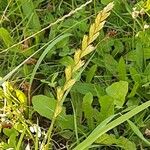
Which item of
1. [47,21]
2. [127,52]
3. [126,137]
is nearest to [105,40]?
[127,52]

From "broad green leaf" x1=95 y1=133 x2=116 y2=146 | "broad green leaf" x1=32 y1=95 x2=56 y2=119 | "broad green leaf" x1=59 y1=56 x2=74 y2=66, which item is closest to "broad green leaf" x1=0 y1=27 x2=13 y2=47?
"broad green leaf" x1=59 y1=56 x2=74 y2=66

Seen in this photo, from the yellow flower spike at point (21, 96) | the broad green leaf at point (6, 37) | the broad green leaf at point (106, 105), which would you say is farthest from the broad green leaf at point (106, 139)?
the broad green leaf at point (6, 37)

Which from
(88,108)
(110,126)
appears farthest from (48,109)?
(110,126)

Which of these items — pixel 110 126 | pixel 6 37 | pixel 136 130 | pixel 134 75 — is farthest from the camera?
pixel 6 37

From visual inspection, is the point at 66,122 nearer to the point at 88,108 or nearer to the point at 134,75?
the point at 88,108

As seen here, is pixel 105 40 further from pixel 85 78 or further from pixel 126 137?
pixel 126 137
